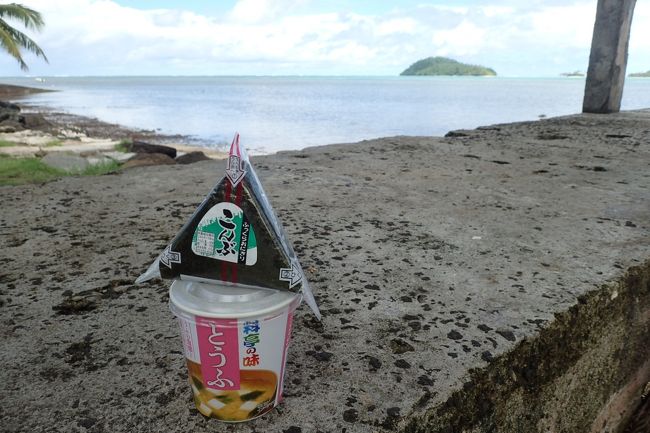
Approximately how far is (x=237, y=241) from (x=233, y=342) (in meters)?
0.19

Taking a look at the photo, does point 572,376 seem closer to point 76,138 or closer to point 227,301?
point 227,301

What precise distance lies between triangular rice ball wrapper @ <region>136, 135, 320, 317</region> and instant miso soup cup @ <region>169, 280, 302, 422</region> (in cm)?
3

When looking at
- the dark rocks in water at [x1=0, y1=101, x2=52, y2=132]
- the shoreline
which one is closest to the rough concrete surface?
the shoreline

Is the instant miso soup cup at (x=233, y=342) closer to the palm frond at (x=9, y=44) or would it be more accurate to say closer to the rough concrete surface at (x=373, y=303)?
the rough concrete surface at (x=373, y=303)

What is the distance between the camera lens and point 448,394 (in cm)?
116

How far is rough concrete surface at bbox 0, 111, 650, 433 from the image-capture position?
1.14 metres

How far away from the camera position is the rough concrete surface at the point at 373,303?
3.75ft

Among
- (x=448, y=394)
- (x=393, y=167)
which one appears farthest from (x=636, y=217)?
(x=448, y=394)

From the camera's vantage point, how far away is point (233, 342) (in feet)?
3.11

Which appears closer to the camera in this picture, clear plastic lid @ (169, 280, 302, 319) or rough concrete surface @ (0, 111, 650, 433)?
clear plastic lid @ (169, 280, 302, 319)

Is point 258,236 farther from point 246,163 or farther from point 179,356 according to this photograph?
point 179,356

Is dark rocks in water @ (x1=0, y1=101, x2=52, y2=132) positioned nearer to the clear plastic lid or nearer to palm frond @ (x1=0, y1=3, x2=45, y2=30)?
palm frond @ (x1=0, y1=3, x2=45, y2=30)

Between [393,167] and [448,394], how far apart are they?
2.26m

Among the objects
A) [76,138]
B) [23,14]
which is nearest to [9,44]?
[23,14]
